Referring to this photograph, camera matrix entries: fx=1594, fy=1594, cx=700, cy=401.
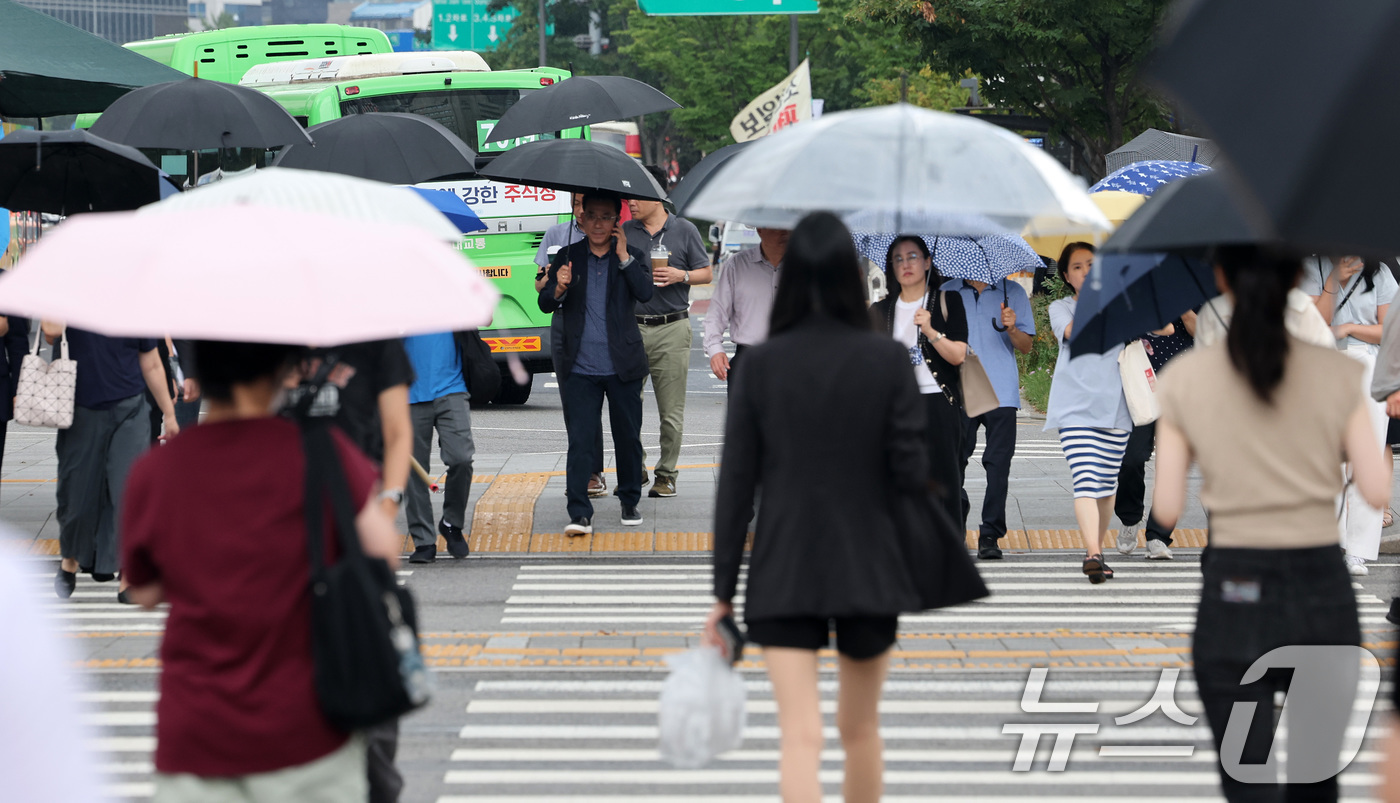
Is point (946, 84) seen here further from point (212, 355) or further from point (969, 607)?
point (212, 355)

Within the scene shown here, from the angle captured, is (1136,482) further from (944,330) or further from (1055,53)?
(1055,53)

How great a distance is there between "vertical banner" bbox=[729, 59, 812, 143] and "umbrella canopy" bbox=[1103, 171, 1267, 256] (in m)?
13.2

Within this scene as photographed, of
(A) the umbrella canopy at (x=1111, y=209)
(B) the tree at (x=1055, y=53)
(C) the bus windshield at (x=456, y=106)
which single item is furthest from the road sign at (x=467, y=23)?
(A) the umbrella canopy at (x=1111, y=209)

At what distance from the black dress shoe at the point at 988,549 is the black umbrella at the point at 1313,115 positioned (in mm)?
6585

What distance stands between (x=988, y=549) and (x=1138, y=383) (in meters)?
1.29

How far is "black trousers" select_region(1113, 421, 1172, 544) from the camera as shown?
29.3 feet

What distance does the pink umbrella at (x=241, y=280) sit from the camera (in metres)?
2.86

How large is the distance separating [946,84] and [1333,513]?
96.5ft

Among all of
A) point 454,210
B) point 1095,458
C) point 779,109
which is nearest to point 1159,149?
point 779,109

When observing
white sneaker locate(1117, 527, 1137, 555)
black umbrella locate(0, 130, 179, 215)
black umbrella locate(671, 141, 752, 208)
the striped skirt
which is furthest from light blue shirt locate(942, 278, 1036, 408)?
black umbrella locate(0, 130, 179, 215)

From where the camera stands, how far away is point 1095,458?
27.6 feet

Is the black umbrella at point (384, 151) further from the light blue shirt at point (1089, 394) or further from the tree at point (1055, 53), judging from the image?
the tree at point (1055, 53)

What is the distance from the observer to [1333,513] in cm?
372

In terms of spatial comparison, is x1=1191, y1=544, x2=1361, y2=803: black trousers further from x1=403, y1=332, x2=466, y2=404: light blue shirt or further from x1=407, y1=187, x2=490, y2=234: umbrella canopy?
x1=403, y1=332, x2=466, y2=404: light blue shirt
